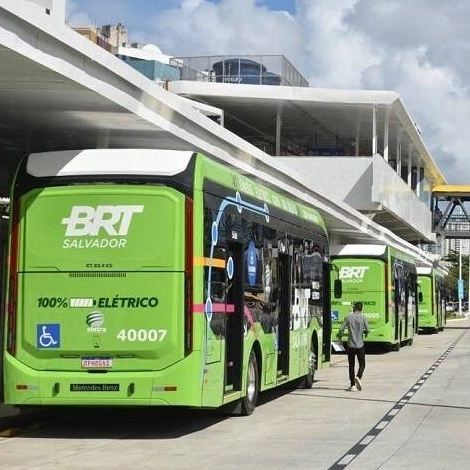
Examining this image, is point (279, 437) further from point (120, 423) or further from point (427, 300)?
point (427, 300)

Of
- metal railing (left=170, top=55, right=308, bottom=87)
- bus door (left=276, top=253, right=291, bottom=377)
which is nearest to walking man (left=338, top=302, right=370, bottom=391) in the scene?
bus door (left=276, top=253, right=291, bottom=377)

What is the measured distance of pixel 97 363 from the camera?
38.7ft

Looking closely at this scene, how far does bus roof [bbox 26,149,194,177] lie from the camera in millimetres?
12047

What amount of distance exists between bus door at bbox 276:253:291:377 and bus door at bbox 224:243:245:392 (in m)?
2.86

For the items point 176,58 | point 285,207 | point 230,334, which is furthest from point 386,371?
point 176,58

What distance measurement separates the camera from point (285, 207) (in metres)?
17.1

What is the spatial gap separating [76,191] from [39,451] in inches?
127

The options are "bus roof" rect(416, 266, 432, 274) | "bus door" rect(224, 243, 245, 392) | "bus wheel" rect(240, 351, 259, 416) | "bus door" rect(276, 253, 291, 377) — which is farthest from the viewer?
"bus roof" rect(416, 266, 432, 274)

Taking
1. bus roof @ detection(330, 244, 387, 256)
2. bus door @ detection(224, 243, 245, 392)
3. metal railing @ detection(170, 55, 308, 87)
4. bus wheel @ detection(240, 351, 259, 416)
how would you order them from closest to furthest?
bus door @ detection(224, 243, 245, 392) → bus wheel @ detection(240, 351, 259, 416) → bus roof @ detection(330, 244, 387, 256) → metal railing @ detection(170, 55, 308, 87)

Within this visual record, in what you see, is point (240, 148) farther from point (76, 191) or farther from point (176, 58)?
point (176, 58)

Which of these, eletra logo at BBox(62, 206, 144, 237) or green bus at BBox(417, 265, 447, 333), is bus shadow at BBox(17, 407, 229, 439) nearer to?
eletra logo at BBox(62, 206, 144, 237)

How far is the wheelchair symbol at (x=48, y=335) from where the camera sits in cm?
1187

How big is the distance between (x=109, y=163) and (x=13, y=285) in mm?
1951

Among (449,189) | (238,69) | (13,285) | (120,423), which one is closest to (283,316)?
(120,423)
